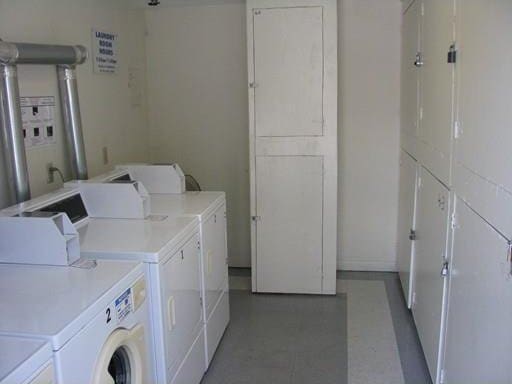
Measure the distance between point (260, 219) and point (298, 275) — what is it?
543 millimetres

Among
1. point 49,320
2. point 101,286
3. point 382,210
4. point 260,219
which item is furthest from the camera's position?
point 382,210

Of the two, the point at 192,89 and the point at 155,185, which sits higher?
the point at 192,89

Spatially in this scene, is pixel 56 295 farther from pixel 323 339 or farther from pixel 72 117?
pixel 323 339

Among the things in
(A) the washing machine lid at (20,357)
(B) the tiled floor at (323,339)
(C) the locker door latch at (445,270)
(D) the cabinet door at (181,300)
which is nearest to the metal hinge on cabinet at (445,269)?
(C) the locker door latch at (445,270)

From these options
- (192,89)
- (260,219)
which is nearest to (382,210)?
(260,219)

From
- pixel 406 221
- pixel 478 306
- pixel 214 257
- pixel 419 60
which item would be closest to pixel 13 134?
pixel 214 257

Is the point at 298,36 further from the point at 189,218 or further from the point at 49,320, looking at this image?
the point at 49,320

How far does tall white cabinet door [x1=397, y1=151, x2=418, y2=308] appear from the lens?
3486 mm

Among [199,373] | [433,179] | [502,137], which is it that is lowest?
[199,373]

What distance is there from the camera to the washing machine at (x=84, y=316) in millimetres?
1576

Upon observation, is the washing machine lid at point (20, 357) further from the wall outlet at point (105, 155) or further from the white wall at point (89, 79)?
the wall outlet at point (105, 155)

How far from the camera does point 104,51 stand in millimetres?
3691

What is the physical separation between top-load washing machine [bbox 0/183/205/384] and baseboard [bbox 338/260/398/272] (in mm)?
1991

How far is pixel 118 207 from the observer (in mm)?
2830
